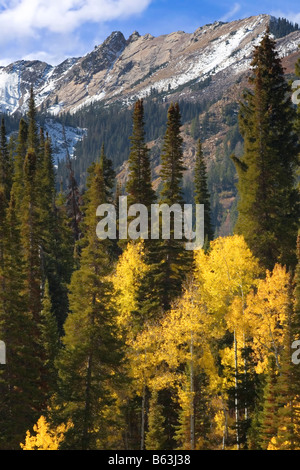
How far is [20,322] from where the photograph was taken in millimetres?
33344

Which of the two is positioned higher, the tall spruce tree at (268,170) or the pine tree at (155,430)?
the tall spruce tree at (268,170)

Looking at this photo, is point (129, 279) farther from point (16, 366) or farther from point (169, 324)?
point (16, 366)

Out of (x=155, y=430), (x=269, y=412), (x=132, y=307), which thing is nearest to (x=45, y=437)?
(x=155, y=430)

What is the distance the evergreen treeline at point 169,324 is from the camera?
3061 cm

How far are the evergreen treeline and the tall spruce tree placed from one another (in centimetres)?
10

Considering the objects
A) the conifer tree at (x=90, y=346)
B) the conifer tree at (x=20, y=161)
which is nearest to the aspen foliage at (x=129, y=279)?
the conifer tree at (x=90, y=346)

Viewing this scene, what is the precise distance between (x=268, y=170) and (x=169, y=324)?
51.4 feet

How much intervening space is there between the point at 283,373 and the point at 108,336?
10234 mm

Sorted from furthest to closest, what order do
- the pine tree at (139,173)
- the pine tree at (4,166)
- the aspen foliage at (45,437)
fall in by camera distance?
the pine tree at (4,166) < the pine tree at (139,173) < the aspen foliage at (45,437)

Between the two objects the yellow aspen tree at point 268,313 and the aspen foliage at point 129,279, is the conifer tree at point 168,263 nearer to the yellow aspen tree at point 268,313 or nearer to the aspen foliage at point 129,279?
the aspen foliage at point 129,279

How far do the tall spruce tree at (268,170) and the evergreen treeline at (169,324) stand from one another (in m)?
0.10

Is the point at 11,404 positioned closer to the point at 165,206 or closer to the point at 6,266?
the point at 6,266

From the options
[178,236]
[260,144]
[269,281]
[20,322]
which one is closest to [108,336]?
[20,322]

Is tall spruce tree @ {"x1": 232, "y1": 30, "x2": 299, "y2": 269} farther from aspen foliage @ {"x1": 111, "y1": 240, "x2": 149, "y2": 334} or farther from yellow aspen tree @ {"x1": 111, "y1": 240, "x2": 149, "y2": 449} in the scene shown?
yellow aspen tree @ {"x1": 111, "y1": 240, "x2": 149, "y2": 449}
